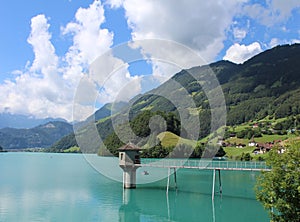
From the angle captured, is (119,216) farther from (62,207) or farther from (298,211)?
(298,211)

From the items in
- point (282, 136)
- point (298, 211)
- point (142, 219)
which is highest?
point (282, 136)

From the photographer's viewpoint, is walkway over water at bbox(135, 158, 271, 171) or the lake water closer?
the lake water

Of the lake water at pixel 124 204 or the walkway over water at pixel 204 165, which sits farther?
the walkway over water at pixel 204 165

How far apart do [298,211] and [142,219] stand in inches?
759

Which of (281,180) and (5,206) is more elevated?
(281,180)

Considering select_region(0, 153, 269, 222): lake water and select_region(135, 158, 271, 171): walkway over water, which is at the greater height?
select_region(135, 158, 271, 171): walkway over water

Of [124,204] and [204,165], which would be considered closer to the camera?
[124,204]

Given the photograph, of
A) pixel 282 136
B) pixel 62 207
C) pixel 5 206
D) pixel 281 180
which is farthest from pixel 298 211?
pixel 282 136

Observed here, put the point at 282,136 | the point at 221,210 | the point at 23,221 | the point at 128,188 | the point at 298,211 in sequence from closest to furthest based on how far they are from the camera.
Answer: the point at 298,211 → the point at 23,221 → the point at 221,210 → the point at 128,188 → the point at 282,136

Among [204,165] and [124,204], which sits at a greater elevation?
[204,165]

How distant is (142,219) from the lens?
110 feet

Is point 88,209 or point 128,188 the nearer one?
point 88,209

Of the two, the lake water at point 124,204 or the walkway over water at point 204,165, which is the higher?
the walkway over water at point 204,165

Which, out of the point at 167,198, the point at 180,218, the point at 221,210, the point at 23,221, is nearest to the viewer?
the point at 23,221
